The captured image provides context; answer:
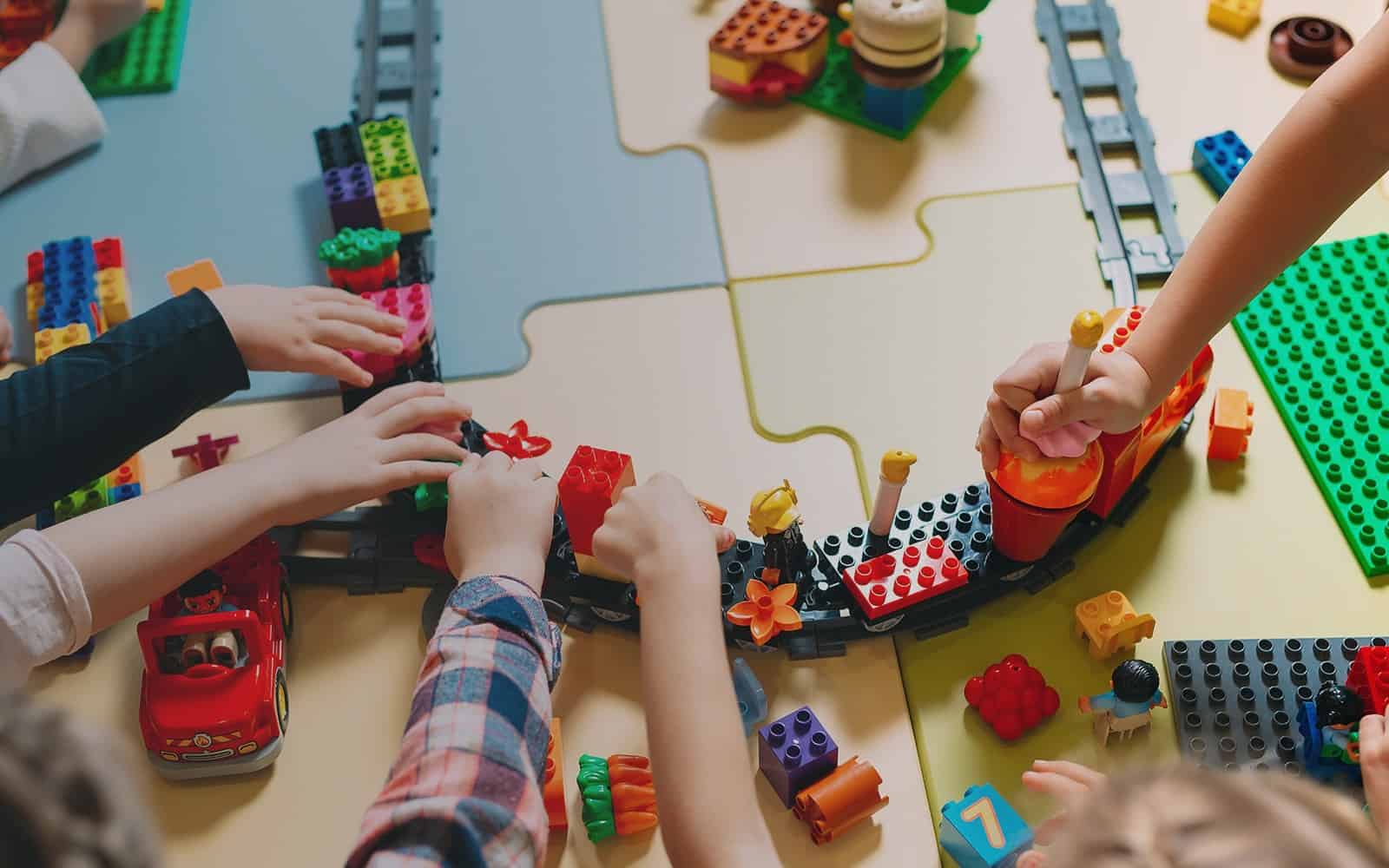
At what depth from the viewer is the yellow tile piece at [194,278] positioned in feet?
3.87

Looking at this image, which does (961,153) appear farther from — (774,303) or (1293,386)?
(1293,386)

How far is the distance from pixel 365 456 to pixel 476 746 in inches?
12.8

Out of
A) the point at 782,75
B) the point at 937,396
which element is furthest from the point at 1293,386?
the point at 782,75

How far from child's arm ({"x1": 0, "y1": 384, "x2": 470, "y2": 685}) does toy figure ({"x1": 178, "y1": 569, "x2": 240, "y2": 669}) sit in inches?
0.9

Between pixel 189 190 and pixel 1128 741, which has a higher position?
pixel 189 190

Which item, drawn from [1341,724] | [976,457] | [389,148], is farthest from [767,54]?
[1341,724]

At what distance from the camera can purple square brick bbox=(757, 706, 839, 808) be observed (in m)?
0.87

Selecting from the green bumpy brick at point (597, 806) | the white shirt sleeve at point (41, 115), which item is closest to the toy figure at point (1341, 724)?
the green bumpy brick at point (597, 806)

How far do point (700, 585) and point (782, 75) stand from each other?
705 mm

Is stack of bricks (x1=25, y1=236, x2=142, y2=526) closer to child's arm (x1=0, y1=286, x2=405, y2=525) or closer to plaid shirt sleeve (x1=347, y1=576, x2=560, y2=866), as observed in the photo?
child's arm (x1=0, y1=286, x2=405, y2=525)

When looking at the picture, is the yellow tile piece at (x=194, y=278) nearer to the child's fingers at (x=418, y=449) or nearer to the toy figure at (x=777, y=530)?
the child's fingers at (x=418, y=449)

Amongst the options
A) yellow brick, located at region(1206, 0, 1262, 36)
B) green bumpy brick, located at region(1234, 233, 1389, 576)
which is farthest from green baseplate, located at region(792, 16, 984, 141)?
green bumpy brick, located at region(1234, 233, 1389, 576)

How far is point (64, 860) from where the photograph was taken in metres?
0.36

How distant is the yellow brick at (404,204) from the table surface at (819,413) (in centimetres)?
10
